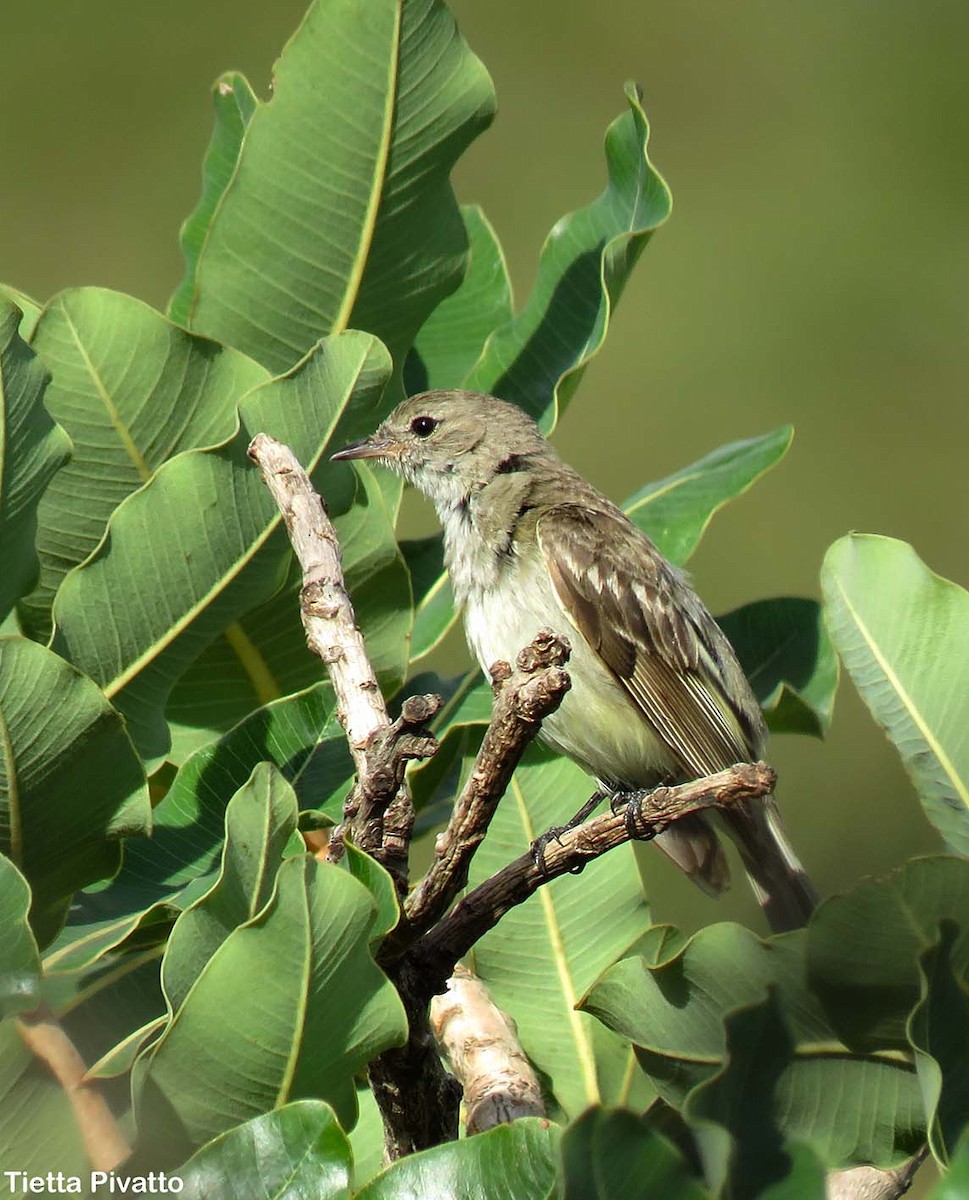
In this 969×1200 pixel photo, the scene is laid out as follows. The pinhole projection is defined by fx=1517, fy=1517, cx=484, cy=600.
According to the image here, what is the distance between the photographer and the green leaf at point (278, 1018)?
1.42m

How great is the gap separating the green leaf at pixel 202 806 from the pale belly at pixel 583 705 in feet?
3.03

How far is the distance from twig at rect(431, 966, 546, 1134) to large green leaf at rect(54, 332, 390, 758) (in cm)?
54

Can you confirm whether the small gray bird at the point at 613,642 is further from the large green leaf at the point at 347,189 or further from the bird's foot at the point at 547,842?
the bird's foot at the point at 547,842

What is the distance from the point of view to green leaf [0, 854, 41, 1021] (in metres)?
1.48

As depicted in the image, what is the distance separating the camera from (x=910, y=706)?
6.38ft

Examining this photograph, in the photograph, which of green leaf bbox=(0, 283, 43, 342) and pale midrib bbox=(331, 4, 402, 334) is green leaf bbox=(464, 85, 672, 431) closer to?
pale midrib bbox=(331, 4, 402, 334)

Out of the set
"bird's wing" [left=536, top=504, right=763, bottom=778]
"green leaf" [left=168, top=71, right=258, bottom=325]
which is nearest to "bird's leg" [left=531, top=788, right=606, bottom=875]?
"bird's wing" [left=536, top=504, right=763, bottom=778]

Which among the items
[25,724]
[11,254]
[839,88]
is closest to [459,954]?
[25,724]

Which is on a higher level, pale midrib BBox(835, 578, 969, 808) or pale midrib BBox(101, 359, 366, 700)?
pale midrib BBox(101, 359, 366, 700)

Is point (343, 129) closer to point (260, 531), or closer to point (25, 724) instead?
point (260, 531)

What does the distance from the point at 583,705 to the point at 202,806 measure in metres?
1.20

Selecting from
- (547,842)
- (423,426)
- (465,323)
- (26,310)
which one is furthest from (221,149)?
(547,842)

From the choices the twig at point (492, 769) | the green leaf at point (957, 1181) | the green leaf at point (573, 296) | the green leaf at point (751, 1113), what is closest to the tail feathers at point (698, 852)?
the green leaf at point (573, 296)

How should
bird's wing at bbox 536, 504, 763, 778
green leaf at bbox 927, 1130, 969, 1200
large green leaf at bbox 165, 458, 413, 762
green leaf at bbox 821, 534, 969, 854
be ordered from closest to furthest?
1. green leaf at bbox 927, 1130, 969, 1200
2. green leaf at bbox 821, 534, 969, 854
3. large green leaf at bbox 165, 458, 413, 762
4. bird's wing at bbox 536, 504, 763, 778
